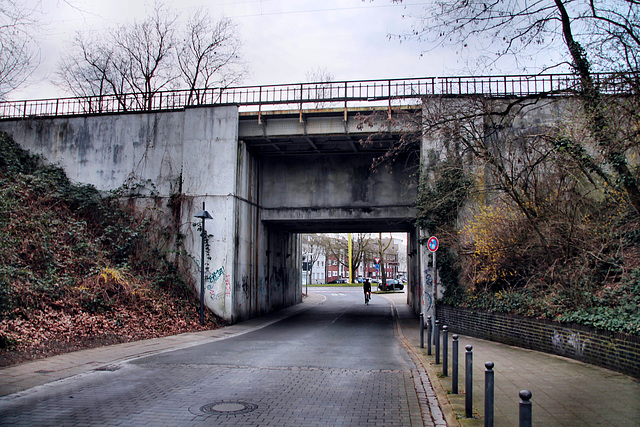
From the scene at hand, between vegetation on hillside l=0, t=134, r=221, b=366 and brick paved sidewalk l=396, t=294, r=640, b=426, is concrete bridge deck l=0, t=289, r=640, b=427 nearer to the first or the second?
brick paved sidewalk l=396, t=294, r=640, b=426

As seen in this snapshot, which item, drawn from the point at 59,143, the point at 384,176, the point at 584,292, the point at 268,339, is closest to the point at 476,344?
the point at 584,292

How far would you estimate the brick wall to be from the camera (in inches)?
329

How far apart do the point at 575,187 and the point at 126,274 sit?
1418cm

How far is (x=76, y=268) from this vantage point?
51.9ft

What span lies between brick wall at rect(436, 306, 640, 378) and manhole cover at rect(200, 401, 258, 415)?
20.0ft

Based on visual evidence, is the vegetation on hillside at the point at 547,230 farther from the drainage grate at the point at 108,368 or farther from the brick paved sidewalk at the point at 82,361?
the brick paved sidewalk at the point at 82,361

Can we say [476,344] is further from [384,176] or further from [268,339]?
[384,176]

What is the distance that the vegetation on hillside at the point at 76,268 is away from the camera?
1217 centimetres

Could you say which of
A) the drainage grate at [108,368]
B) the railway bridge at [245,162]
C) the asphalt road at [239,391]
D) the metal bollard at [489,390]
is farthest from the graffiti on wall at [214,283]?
the metal bollard at [489,390]

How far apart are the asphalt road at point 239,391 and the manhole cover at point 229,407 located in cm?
1

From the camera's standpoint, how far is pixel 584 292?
10469 millimetres

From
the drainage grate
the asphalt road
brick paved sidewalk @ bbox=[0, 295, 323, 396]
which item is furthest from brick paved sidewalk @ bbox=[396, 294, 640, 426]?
brick paved sidewalk @ bbox=[0, 295, 323, 396]

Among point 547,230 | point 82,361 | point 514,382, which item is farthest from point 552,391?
point 82,361

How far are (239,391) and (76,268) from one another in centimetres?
1038
